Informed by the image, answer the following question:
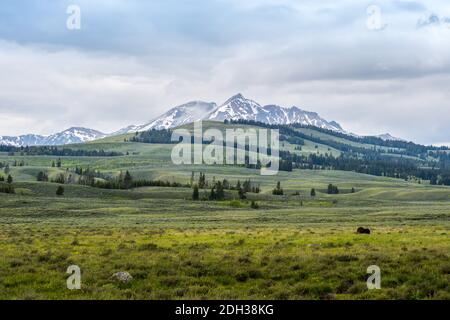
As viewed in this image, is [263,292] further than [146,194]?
No

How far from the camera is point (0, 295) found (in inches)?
714

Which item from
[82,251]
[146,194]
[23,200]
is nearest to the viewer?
[82,251]

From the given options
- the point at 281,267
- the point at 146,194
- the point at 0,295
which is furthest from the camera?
the point at 146,194

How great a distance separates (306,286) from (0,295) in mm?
10453

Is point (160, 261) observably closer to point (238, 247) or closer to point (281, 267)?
point (281, 267)

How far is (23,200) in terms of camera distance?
414ft
